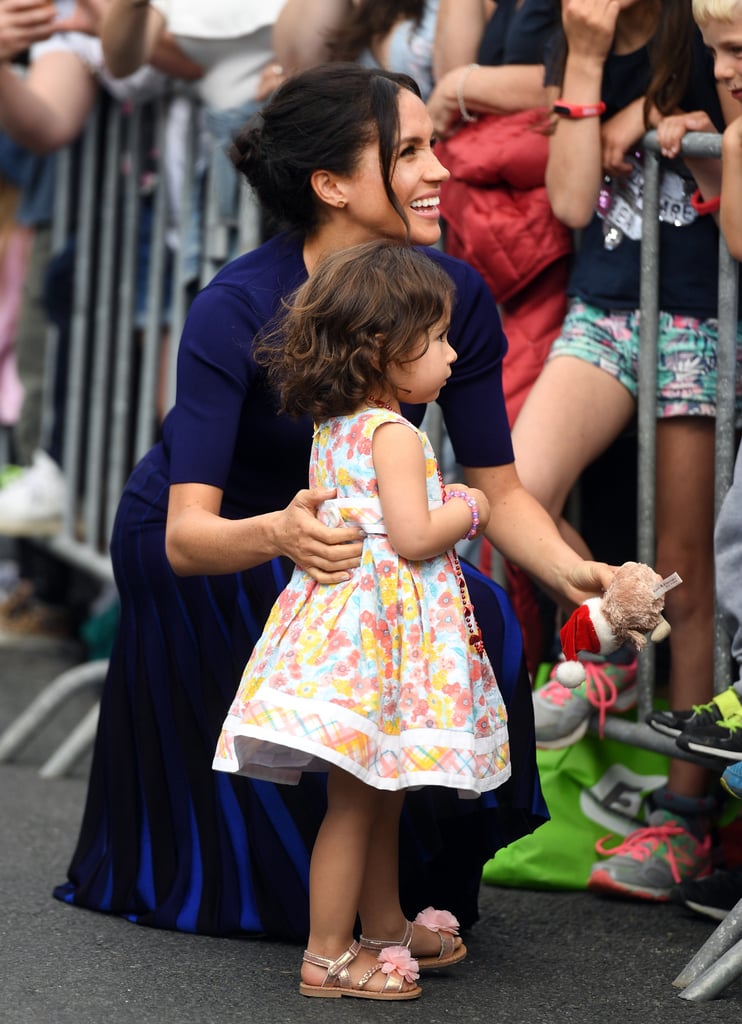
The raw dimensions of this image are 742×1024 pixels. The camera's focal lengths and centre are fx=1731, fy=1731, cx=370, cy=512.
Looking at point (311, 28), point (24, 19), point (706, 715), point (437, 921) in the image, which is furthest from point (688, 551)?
point (24, 19)

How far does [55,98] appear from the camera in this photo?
4.89 m

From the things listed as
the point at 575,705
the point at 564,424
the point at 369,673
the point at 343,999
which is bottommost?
the point at 343,999

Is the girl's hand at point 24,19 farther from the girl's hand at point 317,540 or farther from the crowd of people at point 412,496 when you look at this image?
the girl's hand at point 317,540

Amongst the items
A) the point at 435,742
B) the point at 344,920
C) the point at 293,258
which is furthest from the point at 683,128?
the point at 344,920

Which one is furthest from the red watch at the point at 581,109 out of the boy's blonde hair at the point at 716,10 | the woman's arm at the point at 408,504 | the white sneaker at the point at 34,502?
the white sneaker at the point at 34,502

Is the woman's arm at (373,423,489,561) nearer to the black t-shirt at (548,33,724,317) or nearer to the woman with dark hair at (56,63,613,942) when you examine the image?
the woman with dark hair at (56,63,613,942)

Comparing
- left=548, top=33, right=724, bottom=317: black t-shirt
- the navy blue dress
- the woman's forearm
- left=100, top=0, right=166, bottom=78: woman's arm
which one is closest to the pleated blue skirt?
the navy blue dress

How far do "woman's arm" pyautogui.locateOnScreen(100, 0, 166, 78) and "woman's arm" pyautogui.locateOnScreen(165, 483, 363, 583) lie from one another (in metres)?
1.86

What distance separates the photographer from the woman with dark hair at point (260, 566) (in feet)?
9.25

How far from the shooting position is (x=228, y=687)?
2.99 m

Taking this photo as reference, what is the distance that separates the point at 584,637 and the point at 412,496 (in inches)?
13.2

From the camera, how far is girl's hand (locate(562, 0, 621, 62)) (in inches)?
127

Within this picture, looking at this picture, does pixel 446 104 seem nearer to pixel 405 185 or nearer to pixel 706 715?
pixel 405 185

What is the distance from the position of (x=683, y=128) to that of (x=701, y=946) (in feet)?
4.71
